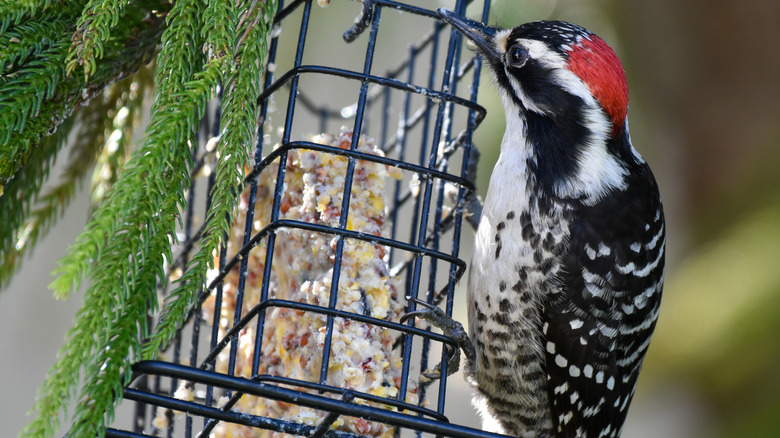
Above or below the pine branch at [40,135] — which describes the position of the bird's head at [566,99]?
above

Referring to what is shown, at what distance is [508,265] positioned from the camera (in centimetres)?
232

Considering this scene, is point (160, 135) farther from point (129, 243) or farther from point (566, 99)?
point (566, 99)

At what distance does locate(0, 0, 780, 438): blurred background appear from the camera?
3891 millimetres

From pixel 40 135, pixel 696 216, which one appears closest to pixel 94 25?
pixel 40 135

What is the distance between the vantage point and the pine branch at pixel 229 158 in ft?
4.86

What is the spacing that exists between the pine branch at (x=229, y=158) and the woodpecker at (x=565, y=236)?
806 millimetres

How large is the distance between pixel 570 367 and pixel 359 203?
0.77m

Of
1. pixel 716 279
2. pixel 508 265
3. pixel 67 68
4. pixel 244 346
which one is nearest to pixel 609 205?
pixel 508 265

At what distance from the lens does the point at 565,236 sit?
2.29m

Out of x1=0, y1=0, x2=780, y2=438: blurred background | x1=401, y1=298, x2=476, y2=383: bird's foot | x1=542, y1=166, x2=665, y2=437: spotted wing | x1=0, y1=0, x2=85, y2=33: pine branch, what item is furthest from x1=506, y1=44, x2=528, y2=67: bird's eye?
x1=0, y1=0, x2=780, y2=438: blurred background

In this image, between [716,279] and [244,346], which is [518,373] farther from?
[716,279]

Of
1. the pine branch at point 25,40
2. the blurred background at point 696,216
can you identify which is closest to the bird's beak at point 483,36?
the pine branch at point 25,40

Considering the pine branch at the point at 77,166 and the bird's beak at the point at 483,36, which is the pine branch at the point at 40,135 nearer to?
the pine branch at the point at 77,166

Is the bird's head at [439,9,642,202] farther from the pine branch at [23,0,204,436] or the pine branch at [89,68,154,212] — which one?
the pine branch at [23,0,204,436]
